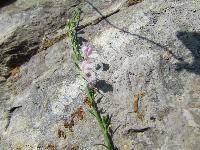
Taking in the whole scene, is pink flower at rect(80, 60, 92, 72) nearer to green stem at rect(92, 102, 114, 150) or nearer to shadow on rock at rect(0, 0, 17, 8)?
green stem at rect(92, 102, 114, 150)

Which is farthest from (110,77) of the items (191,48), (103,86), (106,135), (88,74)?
(191,48)

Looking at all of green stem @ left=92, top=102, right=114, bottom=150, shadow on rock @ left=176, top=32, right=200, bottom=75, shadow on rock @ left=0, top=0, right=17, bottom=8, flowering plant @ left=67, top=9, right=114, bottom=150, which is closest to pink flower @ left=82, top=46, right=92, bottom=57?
flowering plant @ left=67, top=9, right=114, bottom=150

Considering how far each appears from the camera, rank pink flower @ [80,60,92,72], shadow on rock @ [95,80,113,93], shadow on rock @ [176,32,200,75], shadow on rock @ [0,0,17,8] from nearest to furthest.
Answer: shadow on rock @ [176,32,200,75] < shadow on rock @ [95,80,113,93] < pink flower @ [80,60,92,72] < shadow on rock @ [0,0,17,8]

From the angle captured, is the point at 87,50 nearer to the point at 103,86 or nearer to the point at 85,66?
the point at 85,66

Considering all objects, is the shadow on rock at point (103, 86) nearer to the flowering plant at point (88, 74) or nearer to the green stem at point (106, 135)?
the flowering plant at point (88, 74)

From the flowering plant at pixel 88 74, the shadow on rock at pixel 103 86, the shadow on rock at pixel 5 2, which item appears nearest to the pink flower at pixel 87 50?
the flowering plant at pixel 88 74

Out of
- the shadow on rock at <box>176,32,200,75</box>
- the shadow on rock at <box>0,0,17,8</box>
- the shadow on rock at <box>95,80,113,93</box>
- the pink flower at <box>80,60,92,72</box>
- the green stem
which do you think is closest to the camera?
the green stem
